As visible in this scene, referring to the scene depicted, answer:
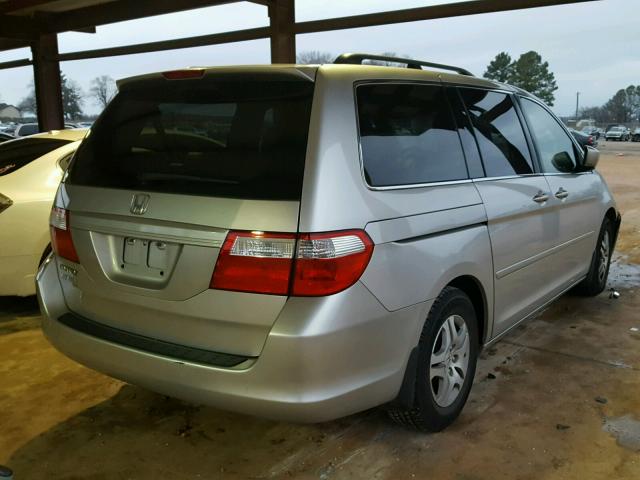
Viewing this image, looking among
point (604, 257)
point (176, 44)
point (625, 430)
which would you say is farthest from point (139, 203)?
point (176, 44)

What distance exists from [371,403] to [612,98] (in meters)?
93.3

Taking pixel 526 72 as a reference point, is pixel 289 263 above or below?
below

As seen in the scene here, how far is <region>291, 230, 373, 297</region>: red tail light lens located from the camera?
83.3 inches

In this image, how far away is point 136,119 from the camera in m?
2.75

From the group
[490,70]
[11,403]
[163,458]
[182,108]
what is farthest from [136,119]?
[490,70]

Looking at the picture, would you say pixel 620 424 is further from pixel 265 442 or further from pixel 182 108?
pixel 182 108

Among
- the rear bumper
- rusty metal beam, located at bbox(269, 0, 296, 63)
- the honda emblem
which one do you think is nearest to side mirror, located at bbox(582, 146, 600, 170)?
the rear bumper

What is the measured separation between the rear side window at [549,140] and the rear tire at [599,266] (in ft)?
3.11

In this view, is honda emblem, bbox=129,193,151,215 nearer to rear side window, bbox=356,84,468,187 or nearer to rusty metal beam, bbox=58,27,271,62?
rear side window, bbox=356,84,468,187

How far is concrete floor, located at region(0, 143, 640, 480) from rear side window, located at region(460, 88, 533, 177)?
1.29 m

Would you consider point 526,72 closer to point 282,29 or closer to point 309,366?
point 282,29

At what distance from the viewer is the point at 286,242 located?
2123mm

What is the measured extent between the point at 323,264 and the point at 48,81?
1312 centimetres

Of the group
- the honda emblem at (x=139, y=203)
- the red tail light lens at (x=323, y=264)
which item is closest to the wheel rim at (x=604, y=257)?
the red tail light lens at (x=323, y=264)
